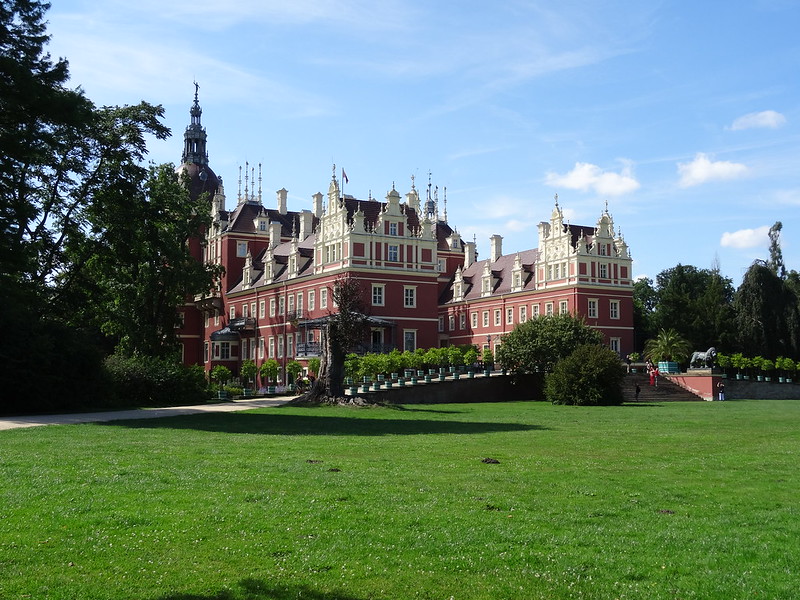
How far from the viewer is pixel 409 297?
6381 cm

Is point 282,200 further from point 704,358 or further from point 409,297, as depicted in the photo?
point 704,358

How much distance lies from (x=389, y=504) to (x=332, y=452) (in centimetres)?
608

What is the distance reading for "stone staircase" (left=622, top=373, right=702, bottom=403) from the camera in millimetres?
50466

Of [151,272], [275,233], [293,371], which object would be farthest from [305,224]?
[151,272]

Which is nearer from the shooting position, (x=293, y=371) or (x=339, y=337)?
(x=339, y=337)

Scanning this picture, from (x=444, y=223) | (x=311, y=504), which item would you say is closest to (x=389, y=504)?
(x=311, y=504)

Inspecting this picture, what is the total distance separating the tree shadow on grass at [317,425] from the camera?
884 inches

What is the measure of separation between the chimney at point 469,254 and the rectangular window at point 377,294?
80.7ft

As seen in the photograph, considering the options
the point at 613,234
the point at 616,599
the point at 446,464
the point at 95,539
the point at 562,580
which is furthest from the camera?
the point at 613,234

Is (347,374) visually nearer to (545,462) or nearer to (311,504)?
(545,462)

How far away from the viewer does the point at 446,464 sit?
1480 cm

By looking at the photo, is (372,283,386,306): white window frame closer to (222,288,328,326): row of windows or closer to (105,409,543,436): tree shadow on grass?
(222,288,328,326): row of windows

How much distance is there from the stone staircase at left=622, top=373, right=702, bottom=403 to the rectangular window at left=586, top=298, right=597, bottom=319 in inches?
451

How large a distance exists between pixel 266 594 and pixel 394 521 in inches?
109
